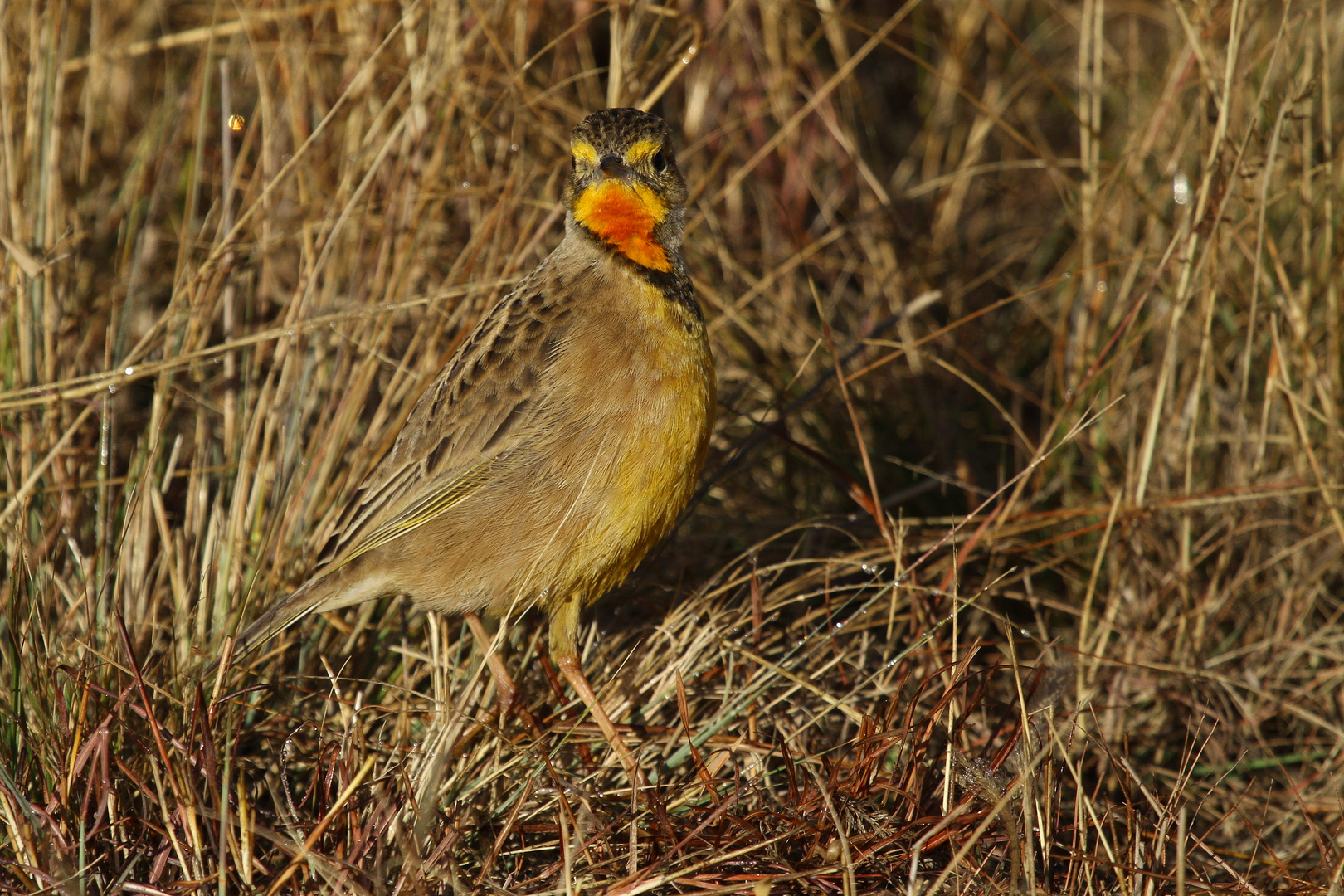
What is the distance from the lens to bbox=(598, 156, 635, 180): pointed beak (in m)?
4.17

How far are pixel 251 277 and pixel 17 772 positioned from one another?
2.54 m

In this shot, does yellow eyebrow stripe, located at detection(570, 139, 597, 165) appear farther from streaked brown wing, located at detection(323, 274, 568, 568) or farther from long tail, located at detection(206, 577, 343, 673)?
long tail, located at detection(206, 577, 343, 673)

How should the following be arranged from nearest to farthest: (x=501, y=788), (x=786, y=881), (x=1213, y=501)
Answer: (x=786, y=881) < (x=501, y=788) < (x=1213, y=501)

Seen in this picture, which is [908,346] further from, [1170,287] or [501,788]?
[501,788]

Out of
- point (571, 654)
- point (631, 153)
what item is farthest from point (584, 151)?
point (571, 654)

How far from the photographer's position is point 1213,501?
4695 millimetres

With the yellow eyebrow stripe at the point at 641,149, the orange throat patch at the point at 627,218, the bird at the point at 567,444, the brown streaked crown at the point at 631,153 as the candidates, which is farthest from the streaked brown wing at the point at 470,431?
the yellow eyebrow stripe at the point at 641,149

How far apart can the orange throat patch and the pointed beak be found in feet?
0.17

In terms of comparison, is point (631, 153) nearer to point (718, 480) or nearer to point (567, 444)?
point (567, 444)

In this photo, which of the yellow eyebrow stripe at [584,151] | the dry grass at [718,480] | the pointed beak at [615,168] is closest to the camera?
the dry grass at [718,480]

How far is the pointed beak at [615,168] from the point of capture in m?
4.17

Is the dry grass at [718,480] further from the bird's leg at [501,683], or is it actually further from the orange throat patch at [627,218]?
the orange throat patch at [627,218]

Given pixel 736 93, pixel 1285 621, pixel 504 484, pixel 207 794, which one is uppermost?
pixel 736 93

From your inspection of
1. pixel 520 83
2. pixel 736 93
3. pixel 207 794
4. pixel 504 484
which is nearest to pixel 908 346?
pixel 504 484
